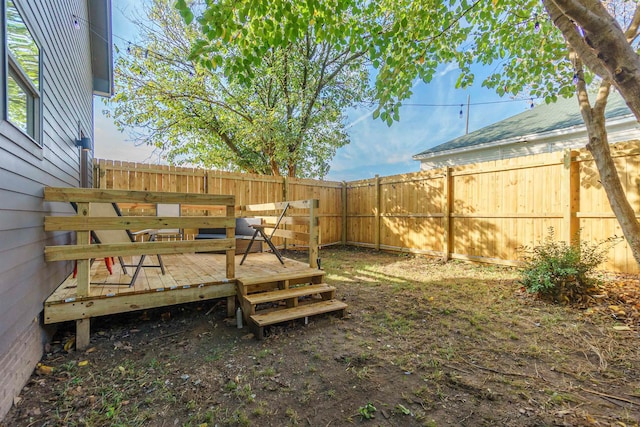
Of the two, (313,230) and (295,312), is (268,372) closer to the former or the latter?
(295,312)

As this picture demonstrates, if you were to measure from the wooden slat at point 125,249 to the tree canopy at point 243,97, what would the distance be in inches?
249

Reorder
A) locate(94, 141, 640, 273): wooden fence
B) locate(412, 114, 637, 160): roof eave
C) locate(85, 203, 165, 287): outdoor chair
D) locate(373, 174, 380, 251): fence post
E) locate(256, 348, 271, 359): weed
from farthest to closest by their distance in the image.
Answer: locate(373, 174, 380, 251): fence post < locate(412, 114, 637, 160): roof eave < locate(94, 141, 640, 273): wooden fence < locate(85, 203, 165, 287): outdoor chair < locate(256, 348, 271, 359): weed

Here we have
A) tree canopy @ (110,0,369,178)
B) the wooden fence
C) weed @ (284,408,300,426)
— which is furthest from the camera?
tree canopy @ (110,0,369,178)

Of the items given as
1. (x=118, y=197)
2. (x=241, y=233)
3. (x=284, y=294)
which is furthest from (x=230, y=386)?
(x=241, y=233)

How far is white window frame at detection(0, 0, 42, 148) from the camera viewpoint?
189 centimetres

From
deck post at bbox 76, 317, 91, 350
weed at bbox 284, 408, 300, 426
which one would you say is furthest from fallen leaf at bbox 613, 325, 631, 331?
deck post at bbox 76, 317, 91, 350

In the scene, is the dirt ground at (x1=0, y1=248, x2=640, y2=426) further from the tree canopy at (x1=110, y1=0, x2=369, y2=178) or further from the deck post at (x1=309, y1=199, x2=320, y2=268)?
the tree canopy at (x1=110, y1=0, x2=369, y2=178)

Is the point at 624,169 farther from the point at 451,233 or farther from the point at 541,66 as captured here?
the point at 451,233

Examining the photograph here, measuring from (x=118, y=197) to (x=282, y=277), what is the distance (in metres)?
1.87

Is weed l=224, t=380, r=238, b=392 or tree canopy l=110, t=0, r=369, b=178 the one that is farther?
tree canopy l=110, t=0, r=369, b=178

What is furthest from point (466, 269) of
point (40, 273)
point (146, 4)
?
point (146, 4)

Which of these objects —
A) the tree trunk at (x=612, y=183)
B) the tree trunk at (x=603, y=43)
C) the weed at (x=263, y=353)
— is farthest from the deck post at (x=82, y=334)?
the tree trunk at (x=612, y=183)

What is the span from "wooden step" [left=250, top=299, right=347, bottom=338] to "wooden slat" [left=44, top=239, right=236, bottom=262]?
3.03 ft

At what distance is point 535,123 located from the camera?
908 centimetres
